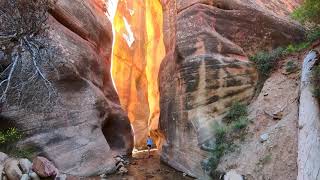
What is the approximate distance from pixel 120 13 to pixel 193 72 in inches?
889

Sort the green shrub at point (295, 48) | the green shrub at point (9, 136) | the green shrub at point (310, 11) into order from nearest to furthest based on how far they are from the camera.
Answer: the green shrub at point (310, 11) → the green shrub at point (9, 136) → the green shrub at point (295, 48)

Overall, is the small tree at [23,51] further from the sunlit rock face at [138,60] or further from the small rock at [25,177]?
the sunlit rock face at [138,60]

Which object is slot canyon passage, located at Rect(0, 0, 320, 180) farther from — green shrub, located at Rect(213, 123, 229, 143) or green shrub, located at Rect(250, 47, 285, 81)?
green shrub, located at Rect(250, 47, 285, 81)

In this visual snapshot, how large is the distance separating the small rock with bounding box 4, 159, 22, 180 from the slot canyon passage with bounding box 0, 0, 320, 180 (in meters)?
0.04

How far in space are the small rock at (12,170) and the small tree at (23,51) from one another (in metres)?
2.25

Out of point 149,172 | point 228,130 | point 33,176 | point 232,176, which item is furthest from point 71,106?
point 232,176

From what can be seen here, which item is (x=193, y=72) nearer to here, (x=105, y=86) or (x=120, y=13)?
(x=105, y=86)

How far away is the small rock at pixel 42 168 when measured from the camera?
39.3ft

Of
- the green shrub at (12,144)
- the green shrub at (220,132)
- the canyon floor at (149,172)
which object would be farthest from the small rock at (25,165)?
the green shrub at (220,132)

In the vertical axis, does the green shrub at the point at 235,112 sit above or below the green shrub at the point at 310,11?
below

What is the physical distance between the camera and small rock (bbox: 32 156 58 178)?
11988mm

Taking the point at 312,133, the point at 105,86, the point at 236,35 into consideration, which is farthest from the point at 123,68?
the point at 312,133

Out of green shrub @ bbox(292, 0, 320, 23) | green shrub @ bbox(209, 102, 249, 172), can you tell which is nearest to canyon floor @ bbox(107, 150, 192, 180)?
green shrub @ bbox(209, 102, 249, 172)

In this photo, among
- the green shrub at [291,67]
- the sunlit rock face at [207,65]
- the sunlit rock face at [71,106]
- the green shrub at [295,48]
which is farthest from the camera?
the green shrub at [295,48]
